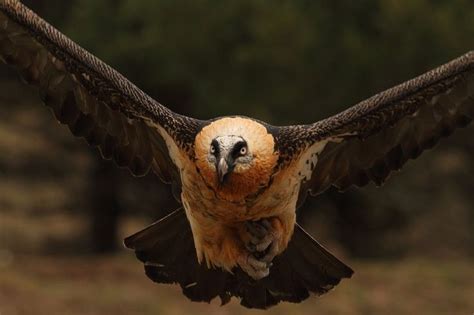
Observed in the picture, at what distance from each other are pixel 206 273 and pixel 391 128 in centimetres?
155

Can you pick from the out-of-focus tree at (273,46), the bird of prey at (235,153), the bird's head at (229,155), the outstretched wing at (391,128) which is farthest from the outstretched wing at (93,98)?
the out-of-focus tree at (273,46)

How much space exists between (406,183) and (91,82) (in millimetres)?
8677

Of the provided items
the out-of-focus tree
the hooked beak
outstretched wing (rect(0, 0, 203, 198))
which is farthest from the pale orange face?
the out-of-focus tree

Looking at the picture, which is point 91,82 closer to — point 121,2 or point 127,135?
point 127,135

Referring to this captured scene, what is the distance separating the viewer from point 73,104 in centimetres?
787

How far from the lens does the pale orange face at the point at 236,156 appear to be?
21.2ft

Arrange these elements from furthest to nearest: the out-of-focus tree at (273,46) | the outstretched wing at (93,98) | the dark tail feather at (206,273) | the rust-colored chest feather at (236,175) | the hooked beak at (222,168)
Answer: the out-of-focus tree at (273,46), the dark tail feather at (206,273), the outstretched wing at (93,98), the rust-colored chest feather at (236,175), the hooked beak at (222,168)

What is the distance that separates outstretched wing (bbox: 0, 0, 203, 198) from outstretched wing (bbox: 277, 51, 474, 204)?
A: 935 mm

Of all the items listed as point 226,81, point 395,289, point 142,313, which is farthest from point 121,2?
point 395,289

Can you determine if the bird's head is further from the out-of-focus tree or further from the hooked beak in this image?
the out-of-focus tree

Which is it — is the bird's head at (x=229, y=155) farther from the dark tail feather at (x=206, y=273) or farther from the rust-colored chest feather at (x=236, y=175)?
the dark tail feather at (x=206, y=273)

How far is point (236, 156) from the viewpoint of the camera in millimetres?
6555

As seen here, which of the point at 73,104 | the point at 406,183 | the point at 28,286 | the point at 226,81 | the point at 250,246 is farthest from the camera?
the point at 406,183

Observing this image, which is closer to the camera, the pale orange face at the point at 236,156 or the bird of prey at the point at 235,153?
the pale orange face at the point at 236,156
